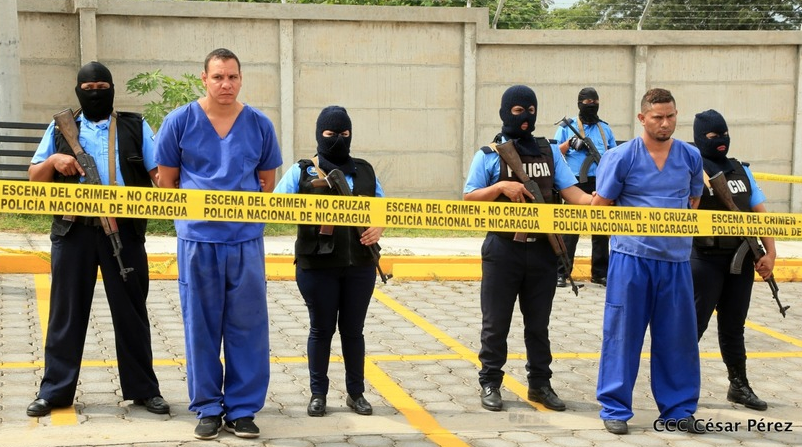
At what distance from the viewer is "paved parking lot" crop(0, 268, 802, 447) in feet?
20.4

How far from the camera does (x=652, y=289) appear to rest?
641 centimetres

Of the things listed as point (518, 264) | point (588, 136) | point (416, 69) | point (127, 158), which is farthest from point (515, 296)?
point (416, 69)

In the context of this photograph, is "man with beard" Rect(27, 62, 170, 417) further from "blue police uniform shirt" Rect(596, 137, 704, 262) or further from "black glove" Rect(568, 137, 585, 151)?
"black glove" Rect(568, 137, 585, 151)

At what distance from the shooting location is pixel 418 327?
9359 millimetres

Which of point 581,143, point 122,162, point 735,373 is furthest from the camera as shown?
point 581,143

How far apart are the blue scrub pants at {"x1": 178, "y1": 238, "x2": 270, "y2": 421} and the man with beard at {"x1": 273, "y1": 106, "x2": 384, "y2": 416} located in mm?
433

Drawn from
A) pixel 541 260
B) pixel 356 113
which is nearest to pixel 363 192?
pixel 541 260

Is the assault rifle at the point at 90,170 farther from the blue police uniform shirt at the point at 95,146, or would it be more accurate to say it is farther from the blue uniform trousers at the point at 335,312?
the blue uniform trousers at the point at 335,312

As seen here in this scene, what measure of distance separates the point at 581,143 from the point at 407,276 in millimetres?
2258

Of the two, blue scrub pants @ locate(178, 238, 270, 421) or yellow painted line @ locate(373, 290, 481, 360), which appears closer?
blue scrub pants @ locate(178, 238, 270, 421)

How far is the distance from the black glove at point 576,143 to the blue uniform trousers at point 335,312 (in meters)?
4.97

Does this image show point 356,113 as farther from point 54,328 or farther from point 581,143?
point 54,328

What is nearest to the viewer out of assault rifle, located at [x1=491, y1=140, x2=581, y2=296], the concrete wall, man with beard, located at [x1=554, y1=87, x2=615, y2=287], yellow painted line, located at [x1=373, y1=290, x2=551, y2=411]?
assault rifle, located at [x1=491, y1=140, x2=581, y2=296]

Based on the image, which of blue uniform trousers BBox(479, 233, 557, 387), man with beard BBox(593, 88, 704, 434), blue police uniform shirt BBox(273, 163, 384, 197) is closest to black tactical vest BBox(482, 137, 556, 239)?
blue uniform trousers BBox(479, 233, 557, 387)
